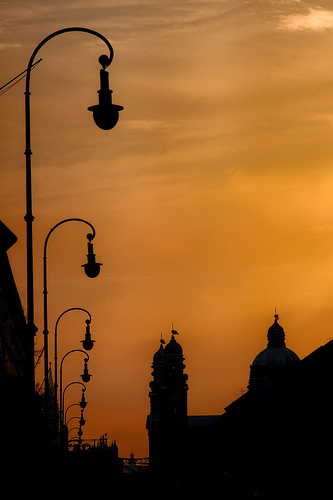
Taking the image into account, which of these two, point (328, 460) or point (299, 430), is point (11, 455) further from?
point (299, 430)

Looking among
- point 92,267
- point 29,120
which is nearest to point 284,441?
point 92,267

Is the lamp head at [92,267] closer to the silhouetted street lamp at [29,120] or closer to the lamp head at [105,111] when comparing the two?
the silhouetted street lamp at [29,120]

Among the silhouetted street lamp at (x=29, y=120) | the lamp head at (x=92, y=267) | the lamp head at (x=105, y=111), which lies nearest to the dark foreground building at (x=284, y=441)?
the lamp head at (x=92, y=267)

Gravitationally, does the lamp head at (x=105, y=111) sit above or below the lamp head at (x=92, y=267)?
below

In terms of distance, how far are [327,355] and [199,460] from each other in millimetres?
36323

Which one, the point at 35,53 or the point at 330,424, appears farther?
the point at 330,424

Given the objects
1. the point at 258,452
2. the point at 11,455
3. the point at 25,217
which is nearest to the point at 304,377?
the point at 258,452

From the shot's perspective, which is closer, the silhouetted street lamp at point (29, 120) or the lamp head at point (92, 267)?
the silhouetted street lamp at point (29, 120)

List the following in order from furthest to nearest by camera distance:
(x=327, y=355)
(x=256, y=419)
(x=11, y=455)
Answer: (x=256, y=419) → (x=327, y=355) → (x=11, y=455)

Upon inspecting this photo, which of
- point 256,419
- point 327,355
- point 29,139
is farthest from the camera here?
point 256,419

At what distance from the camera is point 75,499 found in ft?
180

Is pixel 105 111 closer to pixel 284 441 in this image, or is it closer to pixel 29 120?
pixel 29 120

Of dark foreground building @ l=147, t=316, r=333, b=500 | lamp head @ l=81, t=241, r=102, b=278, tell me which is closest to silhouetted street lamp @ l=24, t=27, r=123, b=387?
lamp head @ l=81, t=241, r=102, b=278

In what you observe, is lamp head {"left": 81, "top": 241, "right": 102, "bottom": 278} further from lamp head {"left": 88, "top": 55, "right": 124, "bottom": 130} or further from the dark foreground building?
the dark foreground building
